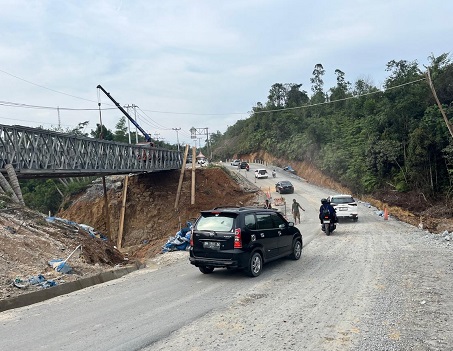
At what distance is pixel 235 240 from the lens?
991 centimetres

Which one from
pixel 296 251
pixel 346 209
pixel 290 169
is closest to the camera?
pixel 296 251

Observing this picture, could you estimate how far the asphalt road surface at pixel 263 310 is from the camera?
5.85 metres

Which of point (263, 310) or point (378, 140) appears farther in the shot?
point (378, 140)

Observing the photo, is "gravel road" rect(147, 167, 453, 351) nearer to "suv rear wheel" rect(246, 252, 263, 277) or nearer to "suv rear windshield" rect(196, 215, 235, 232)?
"suv rear wheel" rect(246, 252, 263, 277)

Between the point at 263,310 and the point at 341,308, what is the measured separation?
4.59 ft

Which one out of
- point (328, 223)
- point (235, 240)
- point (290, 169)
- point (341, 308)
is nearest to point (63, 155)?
point (328, 223)

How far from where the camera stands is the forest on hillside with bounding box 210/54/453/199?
32188 mm

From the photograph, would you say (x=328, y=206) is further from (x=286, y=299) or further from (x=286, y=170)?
(x=286, y=170)

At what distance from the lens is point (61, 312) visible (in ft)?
25.2

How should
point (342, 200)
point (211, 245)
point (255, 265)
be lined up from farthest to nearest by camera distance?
point (342, 200) < point (255, 265) < point (211, 245)

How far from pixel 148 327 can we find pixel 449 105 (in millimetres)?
35702

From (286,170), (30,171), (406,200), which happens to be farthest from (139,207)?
(286,170)

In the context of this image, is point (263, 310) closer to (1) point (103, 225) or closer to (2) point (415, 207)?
(2) point (415, 207)

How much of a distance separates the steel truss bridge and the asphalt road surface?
11.6 meters
